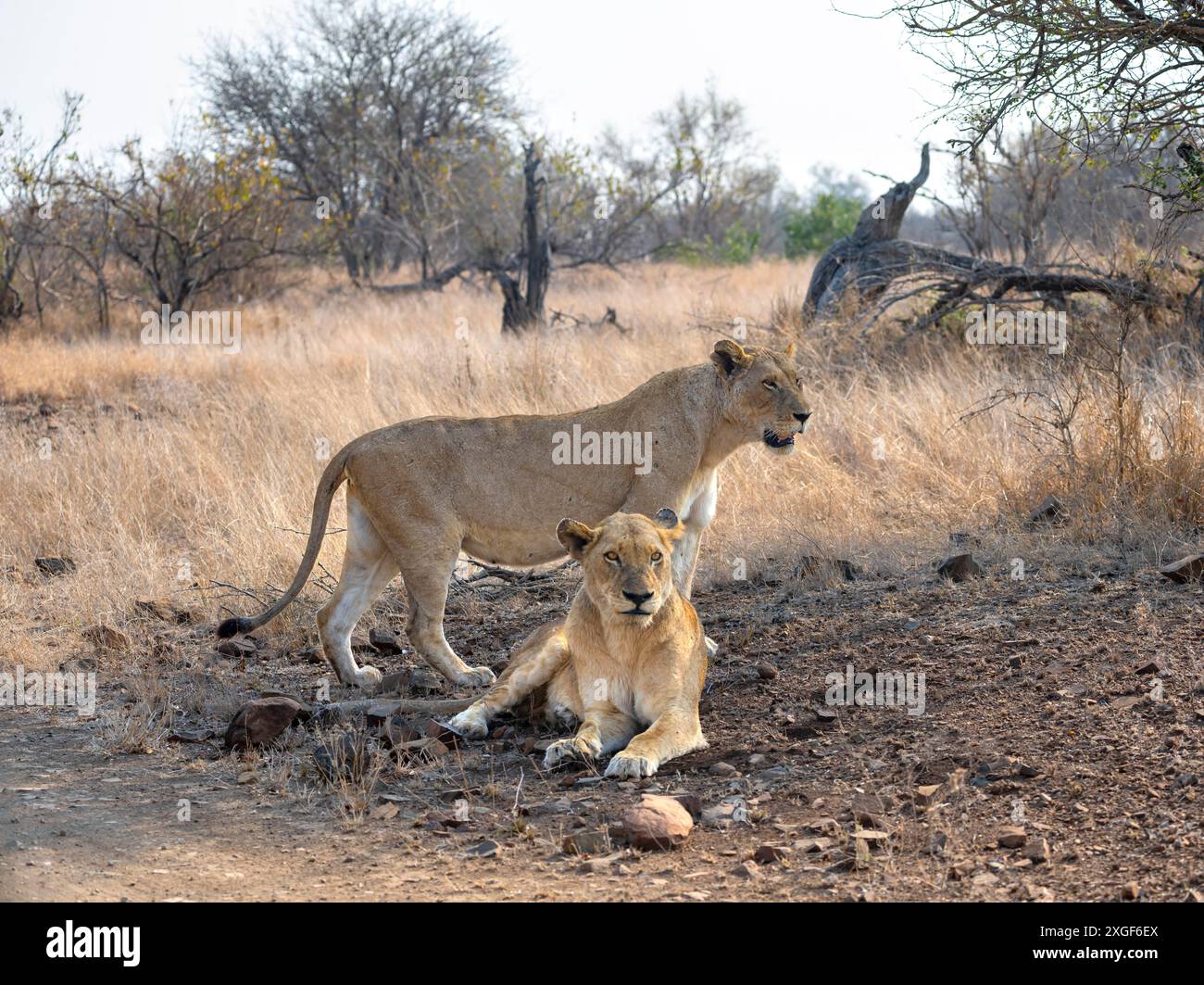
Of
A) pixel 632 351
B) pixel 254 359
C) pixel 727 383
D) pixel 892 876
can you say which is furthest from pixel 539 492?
pixel 254 359

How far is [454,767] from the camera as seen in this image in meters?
4.98

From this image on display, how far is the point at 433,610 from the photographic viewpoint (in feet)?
19.9

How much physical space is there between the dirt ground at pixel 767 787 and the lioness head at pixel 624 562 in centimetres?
60

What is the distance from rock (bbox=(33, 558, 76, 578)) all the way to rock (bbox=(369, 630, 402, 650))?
94.2 inches

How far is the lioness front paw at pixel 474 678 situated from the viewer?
6.09 meters

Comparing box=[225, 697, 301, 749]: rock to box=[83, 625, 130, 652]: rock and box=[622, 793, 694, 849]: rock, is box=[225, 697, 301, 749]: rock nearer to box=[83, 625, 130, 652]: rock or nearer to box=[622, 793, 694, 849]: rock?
box=[83, 625, 130, 652]: rock

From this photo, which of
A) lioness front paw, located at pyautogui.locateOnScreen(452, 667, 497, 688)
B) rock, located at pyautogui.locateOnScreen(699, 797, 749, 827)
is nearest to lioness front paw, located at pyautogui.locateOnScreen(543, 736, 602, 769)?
rock, located at pyautogui.locateOnScreen(699, 797, 749, 827)

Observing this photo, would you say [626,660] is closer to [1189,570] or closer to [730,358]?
[730,358]
